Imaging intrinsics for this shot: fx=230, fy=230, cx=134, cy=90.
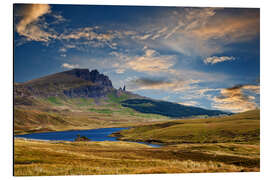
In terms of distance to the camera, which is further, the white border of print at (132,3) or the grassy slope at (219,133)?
the grassy slope at (219,133)

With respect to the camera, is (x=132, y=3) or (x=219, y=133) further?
(x=219, y=133)

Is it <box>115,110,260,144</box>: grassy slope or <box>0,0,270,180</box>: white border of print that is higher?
<box>0,0,270,180</box>: white border of print

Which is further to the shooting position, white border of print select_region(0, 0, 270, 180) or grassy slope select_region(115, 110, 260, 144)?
grassy slope select_region(115, 110, 260, 144)

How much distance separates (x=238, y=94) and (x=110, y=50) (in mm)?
16279

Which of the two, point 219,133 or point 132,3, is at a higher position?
point 132,3

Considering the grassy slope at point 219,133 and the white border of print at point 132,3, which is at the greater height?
the white border of print at point 132,3

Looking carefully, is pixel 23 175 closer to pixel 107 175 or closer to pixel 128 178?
pixel 107 175
